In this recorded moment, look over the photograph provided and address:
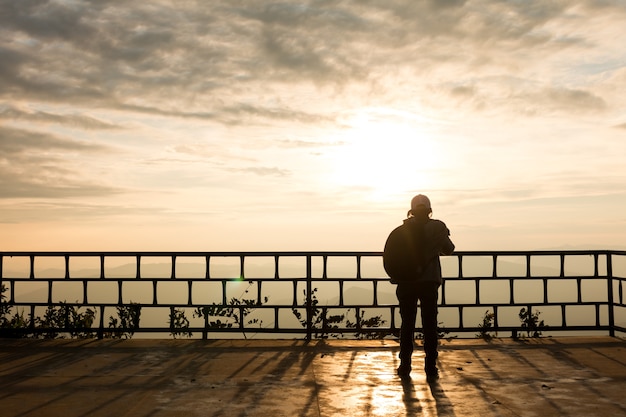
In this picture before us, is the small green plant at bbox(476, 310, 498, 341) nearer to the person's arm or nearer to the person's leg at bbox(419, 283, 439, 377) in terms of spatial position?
the person's leg at bbox(419, 283, 439, 377)

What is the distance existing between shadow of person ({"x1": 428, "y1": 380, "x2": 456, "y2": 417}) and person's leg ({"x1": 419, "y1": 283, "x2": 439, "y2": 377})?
298mm

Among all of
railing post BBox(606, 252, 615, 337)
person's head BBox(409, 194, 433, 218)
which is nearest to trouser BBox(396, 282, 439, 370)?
person's head BBox(409, 194, 433, 218)

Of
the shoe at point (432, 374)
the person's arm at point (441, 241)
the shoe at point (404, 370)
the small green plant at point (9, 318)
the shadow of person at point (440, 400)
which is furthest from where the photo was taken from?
the small green plant at point (9, 318)

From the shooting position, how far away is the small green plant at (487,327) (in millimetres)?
12413

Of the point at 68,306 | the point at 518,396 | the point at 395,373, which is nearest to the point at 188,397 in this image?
the point at 395,373

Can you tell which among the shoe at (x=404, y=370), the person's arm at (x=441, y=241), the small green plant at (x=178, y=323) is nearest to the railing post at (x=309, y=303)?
the small green plant at (x=178, y=323)

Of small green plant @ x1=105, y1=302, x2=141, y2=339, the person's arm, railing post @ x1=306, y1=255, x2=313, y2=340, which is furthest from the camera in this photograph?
small green plant @ x1=105, y1=302, x2=141, y2=339

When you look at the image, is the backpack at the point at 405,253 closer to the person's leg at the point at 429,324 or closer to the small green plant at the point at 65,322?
the person's leg at the point at 429,324

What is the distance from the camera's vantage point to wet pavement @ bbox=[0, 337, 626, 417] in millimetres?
7223

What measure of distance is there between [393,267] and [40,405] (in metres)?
4.20

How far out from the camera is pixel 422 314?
356 inches

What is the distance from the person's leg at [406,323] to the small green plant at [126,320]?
16.9 ft

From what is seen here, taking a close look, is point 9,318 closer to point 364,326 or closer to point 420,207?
point 364,326

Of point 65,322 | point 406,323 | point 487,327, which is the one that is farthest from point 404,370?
point 65,322
